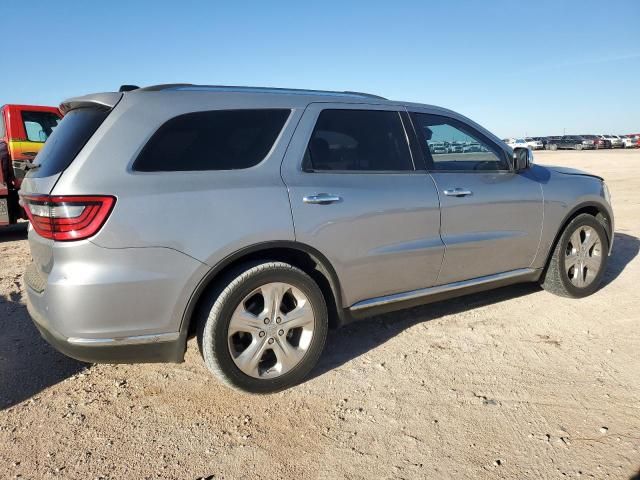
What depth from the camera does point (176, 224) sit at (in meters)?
2.47

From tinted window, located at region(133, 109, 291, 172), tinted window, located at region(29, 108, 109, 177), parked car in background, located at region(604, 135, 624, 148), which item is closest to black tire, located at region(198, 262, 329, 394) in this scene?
tinted window, located at region(133, 109, 291, 172)

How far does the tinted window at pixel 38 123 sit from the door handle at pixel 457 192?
6.87 metres

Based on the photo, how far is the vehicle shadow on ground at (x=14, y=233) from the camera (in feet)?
25.4

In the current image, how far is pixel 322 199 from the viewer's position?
2891 millimetres

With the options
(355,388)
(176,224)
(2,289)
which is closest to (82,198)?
(176,224)

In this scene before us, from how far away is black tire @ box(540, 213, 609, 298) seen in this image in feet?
13.7

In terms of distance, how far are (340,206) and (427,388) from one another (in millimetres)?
1197

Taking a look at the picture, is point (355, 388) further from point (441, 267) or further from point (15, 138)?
point (15, 138)

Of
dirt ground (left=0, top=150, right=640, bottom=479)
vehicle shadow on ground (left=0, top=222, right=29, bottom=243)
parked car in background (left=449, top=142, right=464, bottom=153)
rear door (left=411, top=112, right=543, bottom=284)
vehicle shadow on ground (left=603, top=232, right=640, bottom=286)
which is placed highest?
parked car in background (left=449, top=142, right=464, bottom=153)

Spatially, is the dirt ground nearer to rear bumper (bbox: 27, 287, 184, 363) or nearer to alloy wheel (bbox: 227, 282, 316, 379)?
alloy wheel (bbox: 227, 282, 316, 379)

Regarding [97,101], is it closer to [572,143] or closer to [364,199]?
[364,199]

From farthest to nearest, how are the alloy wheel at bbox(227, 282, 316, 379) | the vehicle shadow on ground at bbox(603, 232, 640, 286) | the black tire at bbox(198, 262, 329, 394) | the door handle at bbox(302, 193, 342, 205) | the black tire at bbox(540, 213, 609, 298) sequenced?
the vehicle shadow on ground at bbox(603, 232, 640, 286) → the black tire at bbox(540, 213, 609, 298) → the door handle at bbox(302, 193, 342, 205) → the alloy wheel at bbox(227, 282, 316, 379) → the black tire at bbox(198, 262, 329, 394)

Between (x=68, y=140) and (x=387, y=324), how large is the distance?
2561 mm

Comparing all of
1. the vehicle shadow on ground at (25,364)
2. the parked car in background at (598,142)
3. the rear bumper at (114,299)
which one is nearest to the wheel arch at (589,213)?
the rear bumper at (114,299)
